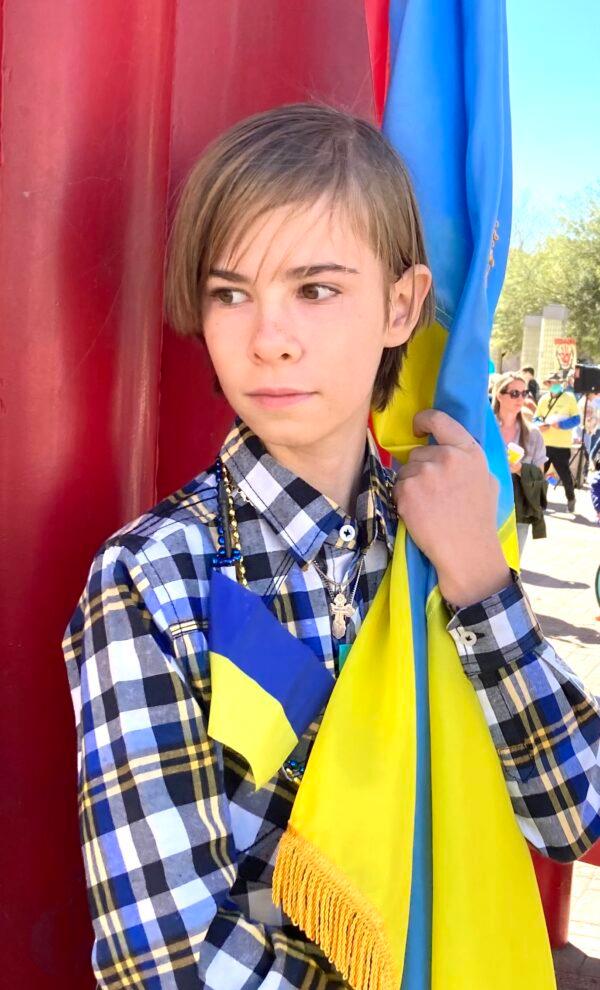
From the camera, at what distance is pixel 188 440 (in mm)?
1615

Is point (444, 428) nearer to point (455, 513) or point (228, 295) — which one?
point (455, 513)

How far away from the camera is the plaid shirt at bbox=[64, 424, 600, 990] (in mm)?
1024

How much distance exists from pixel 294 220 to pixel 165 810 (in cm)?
70

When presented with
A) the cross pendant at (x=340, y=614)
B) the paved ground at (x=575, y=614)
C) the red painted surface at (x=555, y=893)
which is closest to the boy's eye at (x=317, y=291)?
the cross pendant at (x=340, y=614)

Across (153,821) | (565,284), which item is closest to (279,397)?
(153,821)

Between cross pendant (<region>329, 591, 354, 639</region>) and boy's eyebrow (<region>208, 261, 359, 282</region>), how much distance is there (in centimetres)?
41

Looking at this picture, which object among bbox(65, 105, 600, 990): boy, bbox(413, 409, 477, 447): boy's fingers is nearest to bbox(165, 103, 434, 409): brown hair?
bbox(65, 105, 600, 990): boy

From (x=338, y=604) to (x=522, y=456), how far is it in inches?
223

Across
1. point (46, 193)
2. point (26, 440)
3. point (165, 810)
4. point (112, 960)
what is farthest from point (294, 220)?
point (112, 960)

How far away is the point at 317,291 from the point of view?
1212mm

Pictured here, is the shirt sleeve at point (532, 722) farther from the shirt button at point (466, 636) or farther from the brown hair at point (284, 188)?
the brown hair at point (284, 188)

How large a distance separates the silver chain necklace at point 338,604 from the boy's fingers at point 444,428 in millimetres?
273

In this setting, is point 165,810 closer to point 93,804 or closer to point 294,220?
point 93,804

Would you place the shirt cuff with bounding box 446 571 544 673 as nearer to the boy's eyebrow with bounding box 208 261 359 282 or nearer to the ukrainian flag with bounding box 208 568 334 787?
the ukrainian flag with bounding box 208 568 334 787
